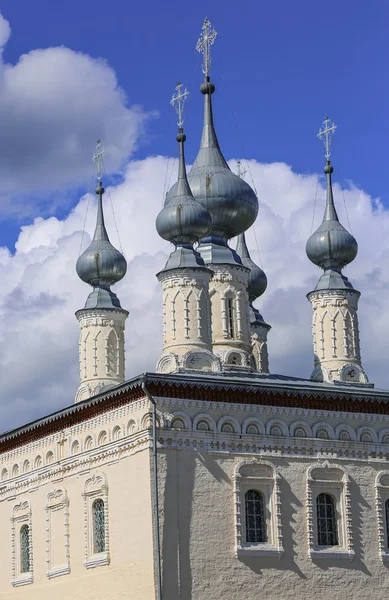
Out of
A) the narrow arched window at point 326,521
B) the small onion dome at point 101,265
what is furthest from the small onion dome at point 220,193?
the narrow arched window at point 326,521

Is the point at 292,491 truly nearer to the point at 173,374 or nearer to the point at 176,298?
the point at 173,374

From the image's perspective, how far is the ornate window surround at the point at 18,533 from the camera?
1149 inches

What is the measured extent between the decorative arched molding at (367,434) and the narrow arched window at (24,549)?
7.87 m

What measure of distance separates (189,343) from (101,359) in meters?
5.86

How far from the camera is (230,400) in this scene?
85.3 ft

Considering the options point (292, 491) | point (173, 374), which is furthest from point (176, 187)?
point (292, 491)

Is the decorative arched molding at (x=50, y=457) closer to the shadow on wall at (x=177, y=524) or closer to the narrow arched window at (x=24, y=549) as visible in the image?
the narrow arched window at (x=24, y=549)

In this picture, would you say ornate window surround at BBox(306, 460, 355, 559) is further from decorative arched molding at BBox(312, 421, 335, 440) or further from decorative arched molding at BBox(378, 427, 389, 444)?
decorative arched molding at BBox(378, 427, 389, 444)

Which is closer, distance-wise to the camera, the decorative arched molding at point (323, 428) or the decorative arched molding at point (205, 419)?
the decorative arched molding at point (205, 419)

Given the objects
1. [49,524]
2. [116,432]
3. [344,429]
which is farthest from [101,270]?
[344,429]

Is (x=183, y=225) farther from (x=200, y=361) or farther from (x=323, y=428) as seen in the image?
(x=323, y=428)

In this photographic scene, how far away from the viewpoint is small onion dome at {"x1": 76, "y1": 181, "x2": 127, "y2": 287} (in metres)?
34.3

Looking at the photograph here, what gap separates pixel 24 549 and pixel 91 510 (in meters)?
3.60

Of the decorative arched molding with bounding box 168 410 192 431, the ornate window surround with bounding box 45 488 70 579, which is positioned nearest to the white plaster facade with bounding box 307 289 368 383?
the decorative arched molding with bounding box 168 410 192 431
